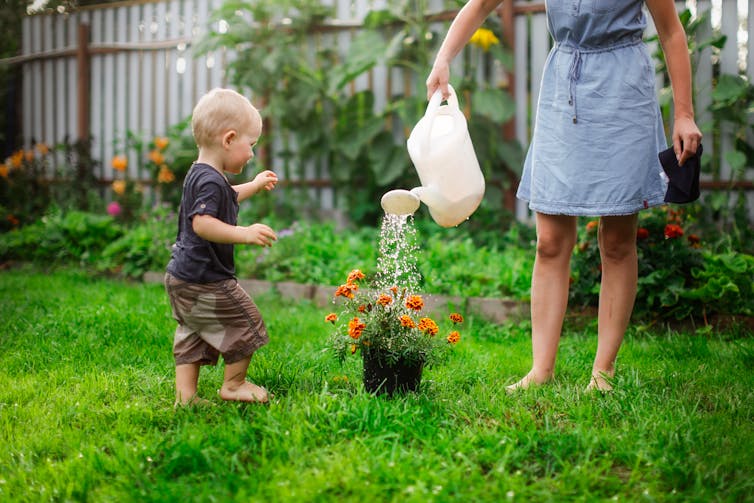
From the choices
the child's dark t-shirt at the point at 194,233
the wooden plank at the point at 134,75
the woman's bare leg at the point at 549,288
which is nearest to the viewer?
the child's dark t-shirt at the point at 194,233

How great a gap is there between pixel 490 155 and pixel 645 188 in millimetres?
3484

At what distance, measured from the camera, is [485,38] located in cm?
587

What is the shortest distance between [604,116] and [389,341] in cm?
106

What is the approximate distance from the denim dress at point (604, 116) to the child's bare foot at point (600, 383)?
0.57m

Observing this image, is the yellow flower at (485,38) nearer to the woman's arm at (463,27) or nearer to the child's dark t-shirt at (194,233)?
the woman's arm at (463,27)

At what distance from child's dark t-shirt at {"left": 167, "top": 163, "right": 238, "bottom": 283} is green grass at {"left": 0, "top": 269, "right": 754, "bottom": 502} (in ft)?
1.43

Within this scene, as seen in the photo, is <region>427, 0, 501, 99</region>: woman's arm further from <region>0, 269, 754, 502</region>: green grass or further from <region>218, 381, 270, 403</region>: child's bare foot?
<region>218, 381, 270, 403</region>: child's bare foot

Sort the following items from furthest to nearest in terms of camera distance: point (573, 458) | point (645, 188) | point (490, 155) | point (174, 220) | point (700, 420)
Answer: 1. point (490, 155)
2. point (174, 220)
3. point (645, 188)
4. point (700, 420)
5. point (573, 458)

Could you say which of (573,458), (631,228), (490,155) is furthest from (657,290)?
(490,155)

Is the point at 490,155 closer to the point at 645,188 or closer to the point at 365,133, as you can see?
the point at 365,133

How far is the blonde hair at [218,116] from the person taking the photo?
2482 millimetres

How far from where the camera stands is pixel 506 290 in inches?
169

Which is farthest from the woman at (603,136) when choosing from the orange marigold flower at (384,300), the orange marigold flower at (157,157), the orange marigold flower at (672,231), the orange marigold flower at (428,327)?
the orange marigold flower at (157,157)

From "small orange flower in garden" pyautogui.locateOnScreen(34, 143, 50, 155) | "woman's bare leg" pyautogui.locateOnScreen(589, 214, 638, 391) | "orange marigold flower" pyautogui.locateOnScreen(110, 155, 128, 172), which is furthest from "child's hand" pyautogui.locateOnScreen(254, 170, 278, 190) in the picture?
"small orange flower in garden" pyautogui.locateOnScreen(34, 143, 50, 155)
